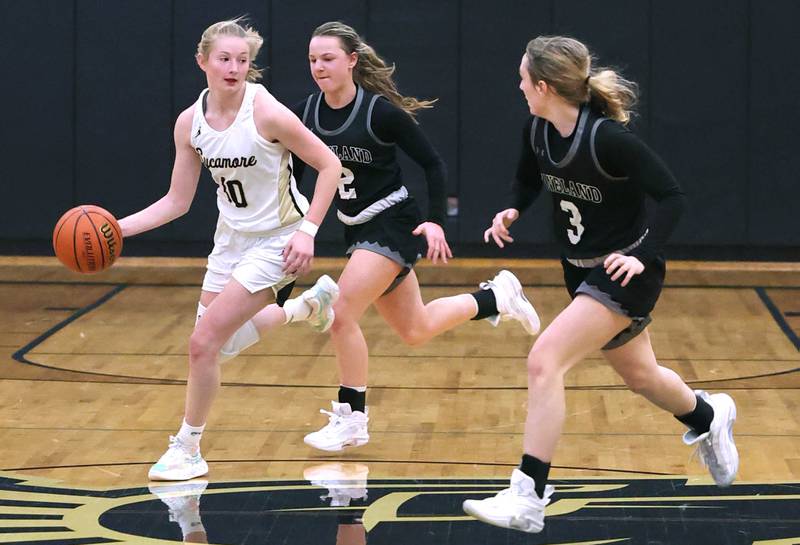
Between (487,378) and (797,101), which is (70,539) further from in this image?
(797,101)

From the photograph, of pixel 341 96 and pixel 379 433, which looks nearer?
pixel 341 96

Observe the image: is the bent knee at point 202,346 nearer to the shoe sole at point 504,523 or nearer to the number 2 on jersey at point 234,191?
the number 2 on jersey at point 234,191

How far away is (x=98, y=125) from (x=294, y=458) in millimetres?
6526

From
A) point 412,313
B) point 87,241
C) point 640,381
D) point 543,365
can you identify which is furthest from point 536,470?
point 87,241

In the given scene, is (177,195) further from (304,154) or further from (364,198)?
(364,198)

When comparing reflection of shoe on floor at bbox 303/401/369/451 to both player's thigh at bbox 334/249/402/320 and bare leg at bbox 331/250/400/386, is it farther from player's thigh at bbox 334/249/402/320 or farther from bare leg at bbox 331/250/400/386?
player's thigh at bbox 334/249/402/320

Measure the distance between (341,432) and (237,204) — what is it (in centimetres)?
106

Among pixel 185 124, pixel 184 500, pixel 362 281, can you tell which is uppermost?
pixel 185 124

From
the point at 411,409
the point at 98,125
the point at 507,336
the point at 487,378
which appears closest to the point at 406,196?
the point at 411,409

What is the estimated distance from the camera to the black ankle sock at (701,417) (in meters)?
4.78

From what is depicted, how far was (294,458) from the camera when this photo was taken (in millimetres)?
5426

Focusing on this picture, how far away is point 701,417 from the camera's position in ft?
15.7

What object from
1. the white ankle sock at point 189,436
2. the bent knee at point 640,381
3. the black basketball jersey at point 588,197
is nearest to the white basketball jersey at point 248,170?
the white ankle sock at point 189,436

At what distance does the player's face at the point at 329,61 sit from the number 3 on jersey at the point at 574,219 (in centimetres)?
135
